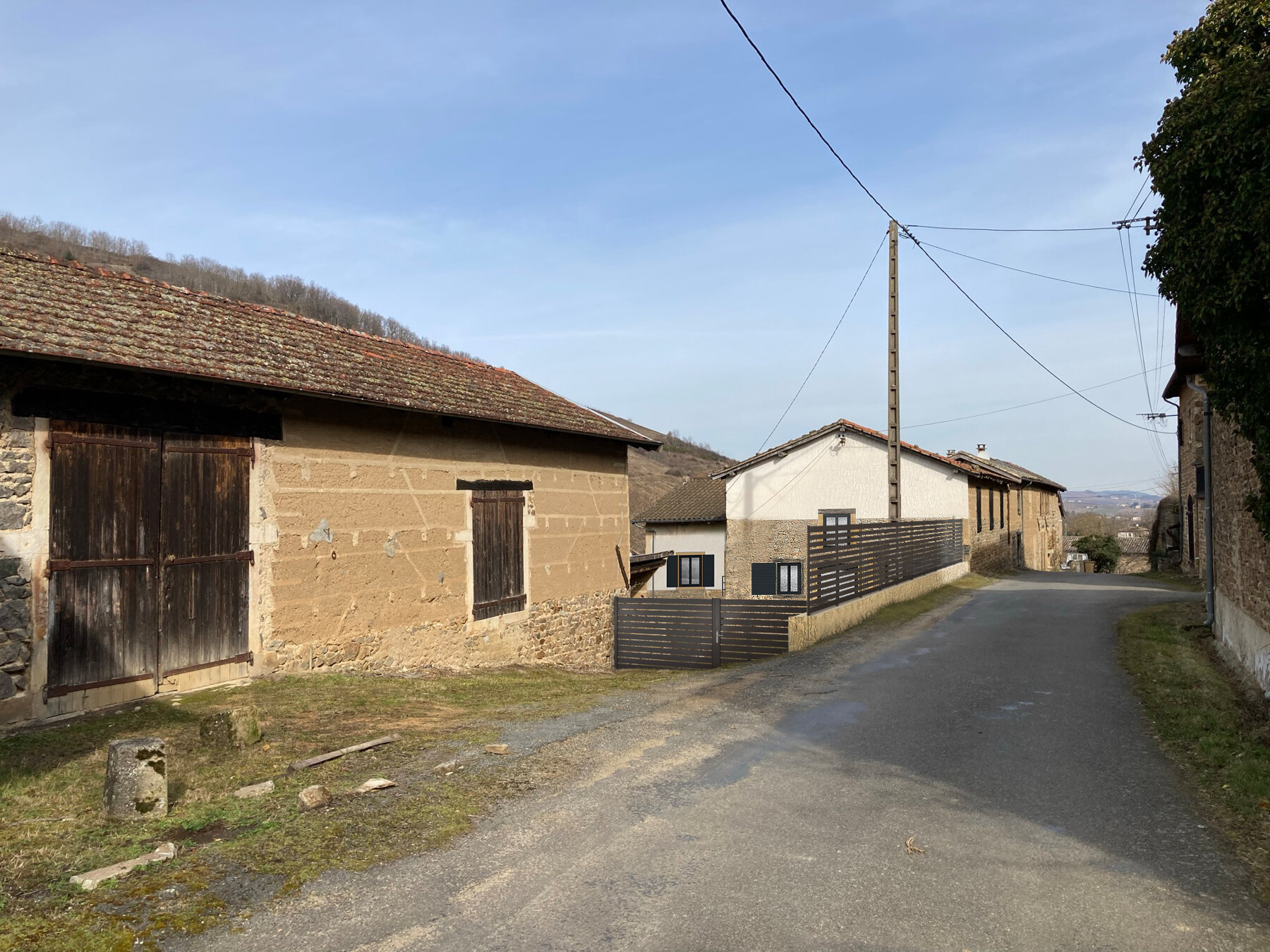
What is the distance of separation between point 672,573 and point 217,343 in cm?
2405

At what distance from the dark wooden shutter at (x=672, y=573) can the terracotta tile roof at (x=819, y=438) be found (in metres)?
3.85

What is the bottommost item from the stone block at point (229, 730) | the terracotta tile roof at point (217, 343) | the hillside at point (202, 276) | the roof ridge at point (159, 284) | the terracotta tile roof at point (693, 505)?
the stone block at point (229, 730)

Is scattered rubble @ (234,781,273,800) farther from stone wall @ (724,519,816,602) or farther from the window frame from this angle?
the window frame

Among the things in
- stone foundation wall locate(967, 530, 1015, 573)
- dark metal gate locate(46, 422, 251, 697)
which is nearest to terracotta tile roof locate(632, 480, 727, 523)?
stone foundation wall locate(967, 530, 1015, 573)

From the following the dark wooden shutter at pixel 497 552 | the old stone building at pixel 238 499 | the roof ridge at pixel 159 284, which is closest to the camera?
the old stone building at pixel 238 499

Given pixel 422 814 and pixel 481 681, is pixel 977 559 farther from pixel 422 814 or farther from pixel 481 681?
pixel 422 814

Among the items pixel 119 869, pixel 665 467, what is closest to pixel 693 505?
pixel 119 869

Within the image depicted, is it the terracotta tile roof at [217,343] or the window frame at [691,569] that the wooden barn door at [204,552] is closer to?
the terracotta tile roof at [217,343]

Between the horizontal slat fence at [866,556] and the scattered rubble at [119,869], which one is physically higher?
the horizontal slat fence at [866,556]

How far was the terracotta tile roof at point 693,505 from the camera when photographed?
31859 millimetres

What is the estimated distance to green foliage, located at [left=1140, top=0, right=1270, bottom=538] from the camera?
6602 mm

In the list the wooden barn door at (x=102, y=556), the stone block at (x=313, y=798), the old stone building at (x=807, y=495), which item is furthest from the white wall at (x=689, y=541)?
the stone block at (x=313, y=798)

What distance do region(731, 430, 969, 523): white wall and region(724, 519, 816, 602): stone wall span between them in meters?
0.31

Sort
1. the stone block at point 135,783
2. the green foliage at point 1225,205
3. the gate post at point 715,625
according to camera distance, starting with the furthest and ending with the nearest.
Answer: the gate post at point 715,625, the green foliage at point 1225,205, the stone block at point 135,783
